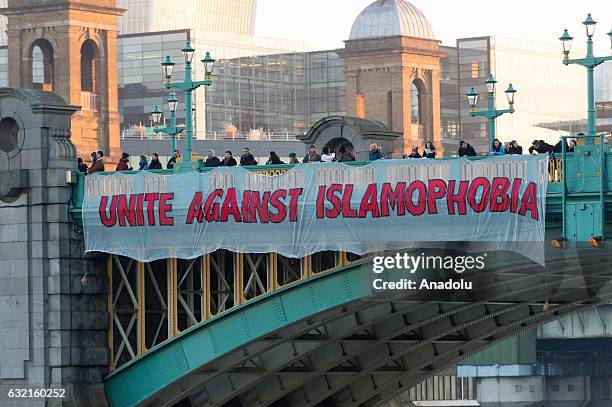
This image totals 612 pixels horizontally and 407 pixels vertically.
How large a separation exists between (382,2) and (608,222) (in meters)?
118

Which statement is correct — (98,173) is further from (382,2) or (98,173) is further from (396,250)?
(382,2)

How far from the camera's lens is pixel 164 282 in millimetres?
58750

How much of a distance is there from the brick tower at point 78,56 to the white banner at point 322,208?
80.3 meters

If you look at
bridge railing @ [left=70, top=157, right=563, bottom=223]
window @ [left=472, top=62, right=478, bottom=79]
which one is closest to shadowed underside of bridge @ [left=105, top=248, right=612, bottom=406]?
bridge railing @ [left=70, top=157, right=563, bottom=223]

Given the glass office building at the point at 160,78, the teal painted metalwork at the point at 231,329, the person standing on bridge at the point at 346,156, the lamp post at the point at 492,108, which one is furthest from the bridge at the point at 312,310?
the glass office building at the point at 160,78


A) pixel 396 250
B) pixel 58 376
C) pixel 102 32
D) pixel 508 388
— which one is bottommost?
pixel 508 388

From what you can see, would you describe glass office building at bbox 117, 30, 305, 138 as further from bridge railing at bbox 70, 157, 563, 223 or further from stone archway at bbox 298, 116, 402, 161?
bridge railing at bbox 70, 157, 563, 223

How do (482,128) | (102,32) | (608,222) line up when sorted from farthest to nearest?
(482,128) → (102,32) → (608,222)

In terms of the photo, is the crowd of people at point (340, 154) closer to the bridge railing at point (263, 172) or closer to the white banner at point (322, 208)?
the bridge railing at point (263, 172)

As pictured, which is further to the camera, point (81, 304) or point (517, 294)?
point (81, 304)

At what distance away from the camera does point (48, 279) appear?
59.1 metres

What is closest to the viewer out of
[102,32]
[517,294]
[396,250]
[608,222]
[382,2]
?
[608,222]

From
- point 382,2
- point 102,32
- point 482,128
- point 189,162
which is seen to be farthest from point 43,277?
point 482,128

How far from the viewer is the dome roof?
162250 mm
